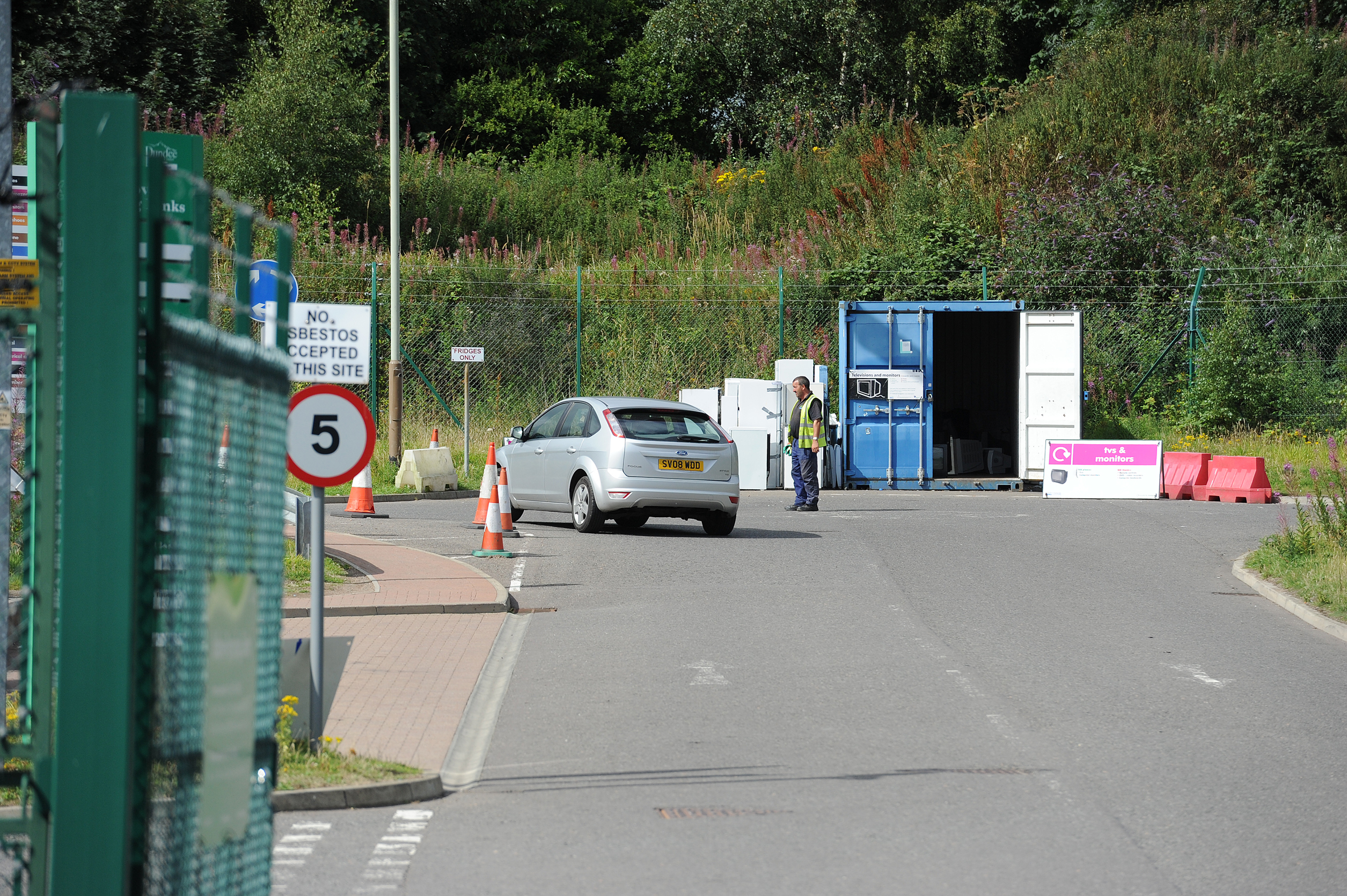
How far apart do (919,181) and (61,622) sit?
110ft

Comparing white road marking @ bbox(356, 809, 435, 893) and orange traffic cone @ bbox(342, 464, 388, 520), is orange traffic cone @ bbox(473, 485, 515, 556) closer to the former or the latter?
orange traffic cone @ bbox(342, 464, 388, 520)

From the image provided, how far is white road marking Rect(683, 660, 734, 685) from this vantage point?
859 cm

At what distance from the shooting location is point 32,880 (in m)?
3.16

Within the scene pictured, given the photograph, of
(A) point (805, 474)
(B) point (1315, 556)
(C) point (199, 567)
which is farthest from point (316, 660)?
(A) point (805, 474)

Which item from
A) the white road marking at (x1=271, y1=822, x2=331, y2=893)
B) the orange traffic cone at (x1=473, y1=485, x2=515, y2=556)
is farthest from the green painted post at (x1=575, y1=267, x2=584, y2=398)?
the white road marking at (x1=271, y1=822, x2=331, y2=893)

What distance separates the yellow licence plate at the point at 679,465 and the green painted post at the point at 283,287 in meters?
11.5

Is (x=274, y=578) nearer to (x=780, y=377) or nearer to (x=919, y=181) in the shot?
(x=780, y=377)

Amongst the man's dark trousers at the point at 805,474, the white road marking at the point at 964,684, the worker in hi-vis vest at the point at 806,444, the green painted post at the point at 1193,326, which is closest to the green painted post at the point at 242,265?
the white road marking at the point at 964,684

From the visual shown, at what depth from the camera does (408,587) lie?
12.0 metres

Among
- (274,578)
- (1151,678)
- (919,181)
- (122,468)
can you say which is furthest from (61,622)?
(919,181)

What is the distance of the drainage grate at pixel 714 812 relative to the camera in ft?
19.3

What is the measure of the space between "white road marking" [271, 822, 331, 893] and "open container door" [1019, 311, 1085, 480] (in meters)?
19.9

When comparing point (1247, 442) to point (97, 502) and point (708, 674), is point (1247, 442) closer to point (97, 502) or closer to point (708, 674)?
point (708, 674)


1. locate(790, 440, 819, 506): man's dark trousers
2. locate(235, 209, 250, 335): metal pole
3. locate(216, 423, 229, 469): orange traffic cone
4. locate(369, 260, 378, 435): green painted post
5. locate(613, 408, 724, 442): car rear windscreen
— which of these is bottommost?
locate(790, 440, 819, 506): man's dark trousers
